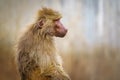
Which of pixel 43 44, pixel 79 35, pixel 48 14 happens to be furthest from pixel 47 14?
pixel 79 35

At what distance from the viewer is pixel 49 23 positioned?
2193 millimetres

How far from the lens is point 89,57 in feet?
8.37

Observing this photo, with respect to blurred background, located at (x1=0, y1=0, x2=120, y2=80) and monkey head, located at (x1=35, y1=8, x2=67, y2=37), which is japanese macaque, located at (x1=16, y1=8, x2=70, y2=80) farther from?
blurred background, located at (x1=0, y1=0, x2=120, y2=80)

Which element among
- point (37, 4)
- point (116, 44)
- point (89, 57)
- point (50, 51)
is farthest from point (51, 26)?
point (116, 44)

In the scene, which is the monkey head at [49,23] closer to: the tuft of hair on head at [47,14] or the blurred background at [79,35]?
the tuft of hair on head at [47,14]

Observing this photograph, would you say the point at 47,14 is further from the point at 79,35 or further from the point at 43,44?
the point at 79,35

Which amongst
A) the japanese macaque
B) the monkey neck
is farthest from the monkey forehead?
the monkey neck

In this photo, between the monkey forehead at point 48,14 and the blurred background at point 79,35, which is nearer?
the monkey forehead at point 48,14

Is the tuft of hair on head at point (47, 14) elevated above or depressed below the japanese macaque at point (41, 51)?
above

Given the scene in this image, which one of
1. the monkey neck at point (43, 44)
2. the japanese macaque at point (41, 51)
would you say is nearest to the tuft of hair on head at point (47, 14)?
the japanese macaque at point (41, 51)

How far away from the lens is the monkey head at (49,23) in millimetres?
2186

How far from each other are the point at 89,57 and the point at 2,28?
2.20ft

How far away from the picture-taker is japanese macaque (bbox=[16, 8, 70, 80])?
2.15m

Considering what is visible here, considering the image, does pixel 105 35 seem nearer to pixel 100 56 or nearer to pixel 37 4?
pixel 100 56
